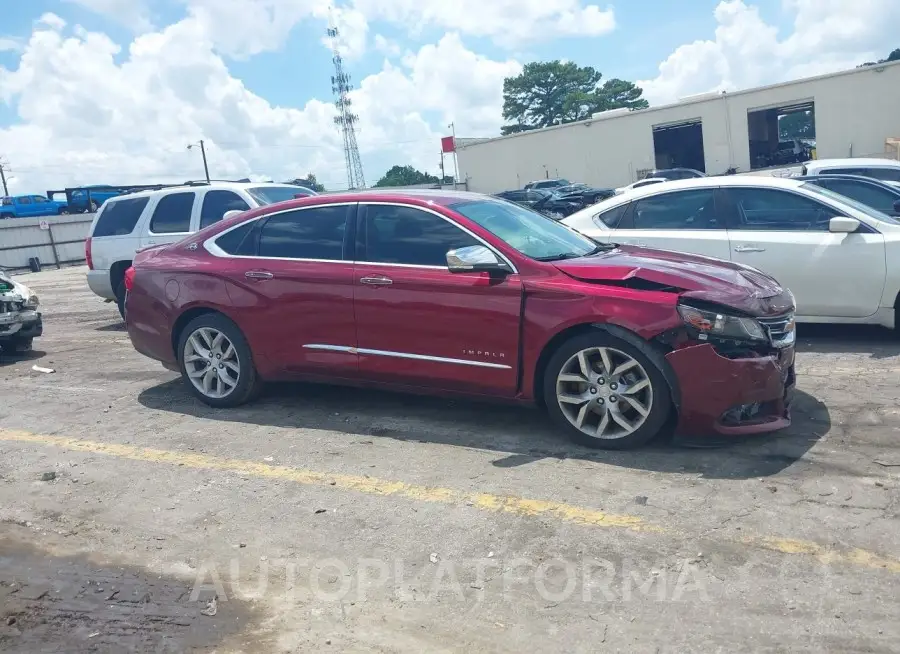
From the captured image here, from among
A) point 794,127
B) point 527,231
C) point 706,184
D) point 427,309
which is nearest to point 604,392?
point 427,309

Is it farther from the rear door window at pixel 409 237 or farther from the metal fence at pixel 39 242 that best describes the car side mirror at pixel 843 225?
the metal fence at pixel 39 242

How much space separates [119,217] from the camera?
38.2ft

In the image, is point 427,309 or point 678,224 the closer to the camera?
point 427,309

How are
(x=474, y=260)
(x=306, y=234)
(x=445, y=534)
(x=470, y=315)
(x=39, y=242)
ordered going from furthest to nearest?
(x=39, y=242) → (x=306, y=234) → (x=470, y=315) → (x=474, y=260) → (x=445, y=534)

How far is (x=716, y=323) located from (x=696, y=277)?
38 centimetres

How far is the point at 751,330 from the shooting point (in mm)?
4953

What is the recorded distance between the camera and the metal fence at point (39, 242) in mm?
29047

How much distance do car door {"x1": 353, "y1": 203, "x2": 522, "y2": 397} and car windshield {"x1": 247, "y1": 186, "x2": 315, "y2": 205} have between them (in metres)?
5.55

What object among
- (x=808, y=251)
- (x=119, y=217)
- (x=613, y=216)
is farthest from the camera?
(x=119, y=217)

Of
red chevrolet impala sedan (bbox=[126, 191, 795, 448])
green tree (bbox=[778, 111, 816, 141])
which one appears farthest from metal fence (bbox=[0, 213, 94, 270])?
green tree (bbox=[778, 111, 816, 141])

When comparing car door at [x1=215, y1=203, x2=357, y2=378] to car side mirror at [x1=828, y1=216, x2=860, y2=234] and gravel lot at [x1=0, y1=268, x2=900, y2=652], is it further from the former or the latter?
car side mirror at [x1=828, y1=216, x2=860, y2=234]

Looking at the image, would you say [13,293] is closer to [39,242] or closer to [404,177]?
[39,242]

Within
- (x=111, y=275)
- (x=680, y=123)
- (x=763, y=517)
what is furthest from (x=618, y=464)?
(x=680, y=123)

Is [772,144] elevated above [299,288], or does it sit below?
above
